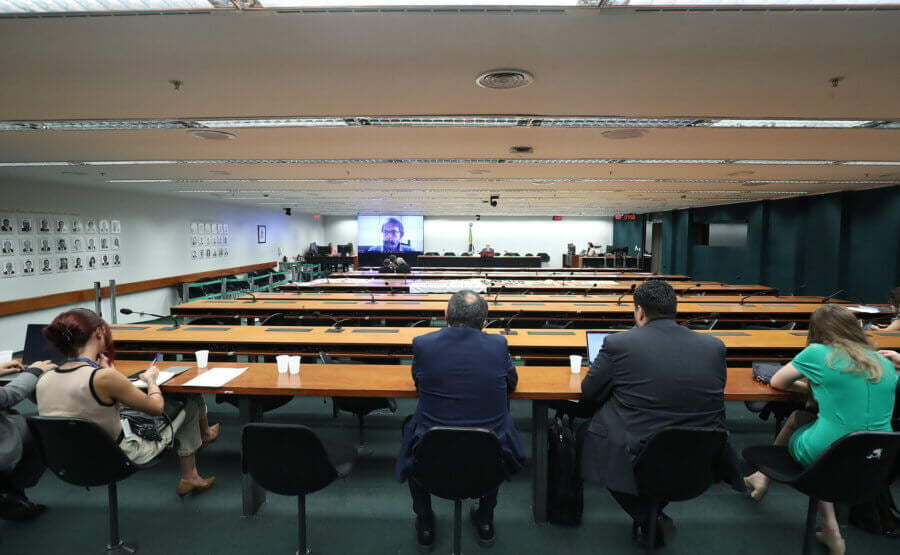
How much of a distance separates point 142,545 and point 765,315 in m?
6.43

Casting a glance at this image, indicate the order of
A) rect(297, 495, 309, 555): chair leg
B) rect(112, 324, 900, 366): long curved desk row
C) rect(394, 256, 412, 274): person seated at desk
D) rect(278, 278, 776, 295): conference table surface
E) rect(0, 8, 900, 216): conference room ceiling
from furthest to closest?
rect(394, 256, 412, 274): person seated at desk < rect(278, 278, 776, 295): conference table surface < rect(112, 324, 900, 366): long curved desk row < rect(297, 495, 309, 555): chair leg < rect(0, 8, 900, 216): conference room ceiling

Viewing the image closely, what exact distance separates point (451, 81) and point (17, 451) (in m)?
2.98

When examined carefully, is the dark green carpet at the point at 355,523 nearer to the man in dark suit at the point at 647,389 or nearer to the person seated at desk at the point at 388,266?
the man in dark suit at the point at 647,389

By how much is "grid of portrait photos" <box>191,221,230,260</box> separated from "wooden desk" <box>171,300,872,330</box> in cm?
612

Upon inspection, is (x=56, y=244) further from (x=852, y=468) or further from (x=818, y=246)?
(x=818, y=246)

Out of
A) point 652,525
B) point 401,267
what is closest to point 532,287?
point 401,267

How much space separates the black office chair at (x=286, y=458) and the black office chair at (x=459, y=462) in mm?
400

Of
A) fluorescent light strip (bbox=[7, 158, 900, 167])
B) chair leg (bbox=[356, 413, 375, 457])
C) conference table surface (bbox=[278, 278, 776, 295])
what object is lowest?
chair leg (bbox=[356, 413, 375, 457])

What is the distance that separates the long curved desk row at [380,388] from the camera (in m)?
2.31

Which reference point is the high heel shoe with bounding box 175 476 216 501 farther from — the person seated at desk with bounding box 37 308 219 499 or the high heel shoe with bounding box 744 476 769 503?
the high heel shoe with bounding box 744 476 769 503

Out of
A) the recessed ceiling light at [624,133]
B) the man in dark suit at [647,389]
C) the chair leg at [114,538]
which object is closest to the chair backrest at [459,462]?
the man in dark suit at [647,389]

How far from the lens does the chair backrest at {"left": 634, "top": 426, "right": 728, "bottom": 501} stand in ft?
5.88

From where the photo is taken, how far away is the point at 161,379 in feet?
8.17

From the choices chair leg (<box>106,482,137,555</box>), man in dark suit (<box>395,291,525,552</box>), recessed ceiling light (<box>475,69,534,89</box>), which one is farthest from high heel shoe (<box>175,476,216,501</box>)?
recessed ceiling light (<box>475,69,534,89</box>)
